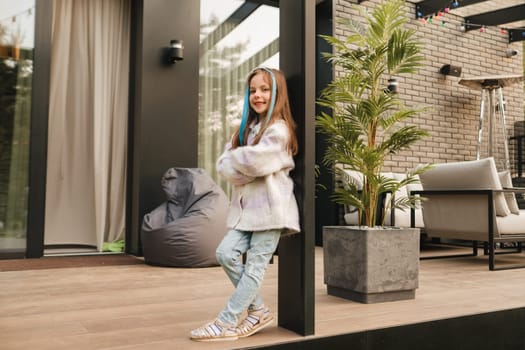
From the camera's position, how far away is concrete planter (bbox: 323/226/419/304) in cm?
253

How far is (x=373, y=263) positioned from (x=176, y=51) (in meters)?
2.93

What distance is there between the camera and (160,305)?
2406 millimetres

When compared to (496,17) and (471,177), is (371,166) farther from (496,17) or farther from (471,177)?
(496,17)

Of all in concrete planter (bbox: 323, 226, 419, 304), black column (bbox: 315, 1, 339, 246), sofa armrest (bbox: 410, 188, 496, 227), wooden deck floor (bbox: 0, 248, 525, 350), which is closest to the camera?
wooden deck floor (bbox: 0, 248, 525, 350)

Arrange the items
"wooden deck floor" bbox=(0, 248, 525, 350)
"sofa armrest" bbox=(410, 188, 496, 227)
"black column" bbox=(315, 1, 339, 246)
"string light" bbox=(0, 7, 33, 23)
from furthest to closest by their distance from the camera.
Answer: "black column" bbox=(315, 1, 339, 246) → "string light" bbox=(0, 7, 33, 23) → "sofa armrest" bbox=(410, 188, 496, 227) → "wooden deck floor" bbox=(0, 248, 525, 350)

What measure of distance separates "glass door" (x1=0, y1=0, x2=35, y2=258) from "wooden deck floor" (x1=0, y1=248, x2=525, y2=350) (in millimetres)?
875

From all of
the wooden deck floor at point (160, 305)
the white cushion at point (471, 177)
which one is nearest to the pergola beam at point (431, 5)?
the white cushion at point (471, 177)

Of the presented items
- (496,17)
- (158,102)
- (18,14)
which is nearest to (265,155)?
(158,102)

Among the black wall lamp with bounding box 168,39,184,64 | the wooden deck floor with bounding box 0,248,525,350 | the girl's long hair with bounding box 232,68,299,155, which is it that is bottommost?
the wooden deck floor with bounding box 0,248,525,350

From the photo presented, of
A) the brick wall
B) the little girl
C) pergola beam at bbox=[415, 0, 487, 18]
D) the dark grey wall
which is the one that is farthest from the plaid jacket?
pergola beam at bbox=[415, 0, 487, 18]

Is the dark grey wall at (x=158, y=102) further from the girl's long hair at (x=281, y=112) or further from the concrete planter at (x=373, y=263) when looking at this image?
the girl's long hair at (x=281, y=112)

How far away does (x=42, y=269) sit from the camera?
3682 millimetres

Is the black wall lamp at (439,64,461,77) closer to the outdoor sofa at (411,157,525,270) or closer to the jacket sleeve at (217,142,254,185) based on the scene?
the outdoor sofa at (411,157,525,270)

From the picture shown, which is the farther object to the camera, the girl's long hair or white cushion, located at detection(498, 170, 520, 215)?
white cushion, located at detection(498, 170, 520, 215)
